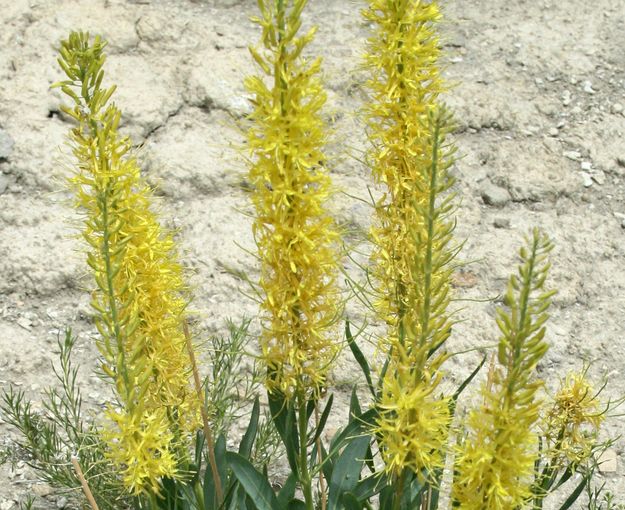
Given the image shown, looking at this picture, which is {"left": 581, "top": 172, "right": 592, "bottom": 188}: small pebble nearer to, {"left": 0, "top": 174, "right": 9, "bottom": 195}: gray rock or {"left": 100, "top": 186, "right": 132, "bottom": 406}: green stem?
{"left": 0, "top": 174, "right": 9, "bottom": 195}: gray rock

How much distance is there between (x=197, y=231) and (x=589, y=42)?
8.46 feet

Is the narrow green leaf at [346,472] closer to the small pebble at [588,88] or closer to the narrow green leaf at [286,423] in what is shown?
the narrow green leaf at [286,423]

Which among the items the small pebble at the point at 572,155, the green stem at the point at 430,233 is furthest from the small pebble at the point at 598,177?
the green stem at the point at 430,233

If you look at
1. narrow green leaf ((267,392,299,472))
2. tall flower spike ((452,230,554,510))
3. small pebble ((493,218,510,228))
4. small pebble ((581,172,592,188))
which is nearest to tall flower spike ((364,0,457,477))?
tall flower spike ((452,230,554,510))

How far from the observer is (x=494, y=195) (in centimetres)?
472

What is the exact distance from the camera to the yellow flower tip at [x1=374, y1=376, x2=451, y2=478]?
1835 mm

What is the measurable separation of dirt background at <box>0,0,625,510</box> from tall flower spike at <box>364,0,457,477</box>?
4.93 feet

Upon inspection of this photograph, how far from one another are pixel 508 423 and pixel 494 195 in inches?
123

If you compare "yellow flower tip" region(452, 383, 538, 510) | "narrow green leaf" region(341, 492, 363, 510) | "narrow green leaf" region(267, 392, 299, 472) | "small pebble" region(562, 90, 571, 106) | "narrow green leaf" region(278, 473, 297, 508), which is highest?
"small pebble" region(562, 90, 571, 106)

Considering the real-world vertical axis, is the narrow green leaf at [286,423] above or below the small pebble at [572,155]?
below

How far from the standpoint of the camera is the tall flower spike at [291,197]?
73.3 inches

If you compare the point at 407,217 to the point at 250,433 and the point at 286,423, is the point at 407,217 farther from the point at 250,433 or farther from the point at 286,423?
the point at 250,433

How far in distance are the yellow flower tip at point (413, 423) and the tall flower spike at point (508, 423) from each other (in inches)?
3.1

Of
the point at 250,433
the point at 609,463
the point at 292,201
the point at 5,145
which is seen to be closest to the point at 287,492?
the point at 250,433
